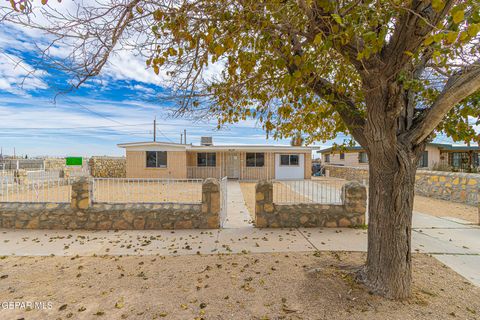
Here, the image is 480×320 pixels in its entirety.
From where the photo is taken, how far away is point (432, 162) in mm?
19719

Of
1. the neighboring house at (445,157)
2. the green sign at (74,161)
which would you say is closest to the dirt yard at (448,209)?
the neighboring house at (445,157)

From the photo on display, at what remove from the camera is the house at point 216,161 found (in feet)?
58.9

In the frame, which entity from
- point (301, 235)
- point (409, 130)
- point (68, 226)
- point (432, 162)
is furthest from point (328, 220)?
point (432, 162)

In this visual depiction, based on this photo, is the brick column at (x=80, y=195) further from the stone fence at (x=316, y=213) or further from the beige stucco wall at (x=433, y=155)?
the beige stucco wall at (x=433, y=155)

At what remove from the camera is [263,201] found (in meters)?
5.79

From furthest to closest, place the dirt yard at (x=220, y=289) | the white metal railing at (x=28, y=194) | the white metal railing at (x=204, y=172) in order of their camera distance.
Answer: the white metal railing at (x=204, y=172) < the white metal railing at (x=28, y=194) < the dirt yard at (x=220, y=289)

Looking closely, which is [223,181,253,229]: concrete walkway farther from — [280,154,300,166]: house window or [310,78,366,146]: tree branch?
[280,154,300,166]: house window

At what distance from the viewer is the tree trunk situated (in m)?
2.84

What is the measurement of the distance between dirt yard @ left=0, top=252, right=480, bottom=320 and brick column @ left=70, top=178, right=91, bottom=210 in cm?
167

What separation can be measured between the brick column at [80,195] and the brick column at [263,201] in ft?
13.4

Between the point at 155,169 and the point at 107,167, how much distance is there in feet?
19.6

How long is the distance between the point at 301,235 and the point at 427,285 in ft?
7.82

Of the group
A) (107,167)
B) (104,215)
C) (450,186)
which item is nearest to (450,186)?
(450,186)

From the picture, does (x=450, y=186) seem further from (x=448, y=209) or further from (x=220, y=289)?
(x=220, y=289)
